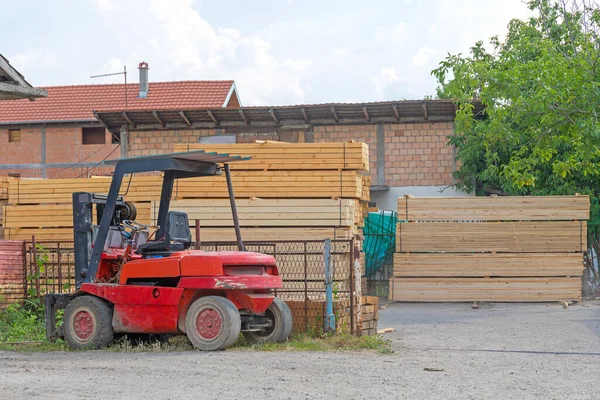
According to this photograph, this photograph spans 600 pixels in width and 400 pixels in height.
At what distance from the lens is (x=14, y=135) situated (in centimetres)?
4209

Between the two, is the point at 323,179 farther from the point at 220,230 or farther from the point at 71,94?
the point at 71,94

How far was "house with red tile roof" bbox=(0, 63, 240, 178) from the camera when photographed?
1576 inches

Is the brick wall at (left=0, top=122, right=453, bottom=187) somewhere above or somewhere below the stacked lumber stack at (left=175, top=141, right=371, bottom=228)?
above

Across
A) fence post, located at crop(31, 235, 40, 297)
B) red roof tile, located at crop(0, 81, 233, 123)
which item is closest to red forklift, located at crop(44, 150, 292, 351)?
fence post, located at crop(31, 235, 40, 297)

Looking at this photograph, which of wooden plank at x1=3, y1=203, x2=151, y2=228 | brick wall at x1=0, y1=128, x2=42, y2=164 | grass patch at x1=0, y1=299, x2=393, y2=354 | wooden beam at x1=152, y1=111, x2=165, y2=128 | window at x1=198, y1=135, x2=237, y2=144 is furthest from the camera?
brick wall at x1=0, y1=128, x2=42, y2=164

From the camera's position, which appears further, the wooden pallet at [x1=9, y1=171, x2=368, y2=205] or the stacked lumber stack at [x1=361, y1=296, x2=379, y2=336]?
the wooden pallet at [x1=9, y1=171, x2=368, y2=205]

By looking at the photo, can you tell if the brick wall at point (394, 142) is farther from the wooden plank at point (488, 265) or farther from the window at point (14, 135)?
the window at point (14, 135)

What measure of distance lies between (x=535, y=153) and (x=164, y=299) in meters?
12.8

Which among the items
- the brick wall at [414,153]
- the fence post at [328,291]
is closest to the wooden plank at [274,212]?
the fence post at [328,291]

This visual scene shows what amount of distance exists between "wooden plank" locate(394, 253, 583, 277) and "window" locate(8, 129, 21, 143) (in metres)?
25.2

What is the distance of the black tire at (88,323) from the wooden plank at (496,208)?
10439mm

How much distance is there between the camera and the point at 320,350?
11828mm

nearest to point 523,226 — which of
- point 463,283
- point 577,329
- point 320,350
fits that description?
point 463,283

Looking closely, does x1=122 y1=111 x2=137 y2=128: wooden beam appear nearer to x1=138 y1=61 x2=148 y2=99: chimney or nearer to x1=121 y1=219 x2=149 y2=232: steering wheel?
x1=138 y1=61 x2=148 y2=99: chimney
